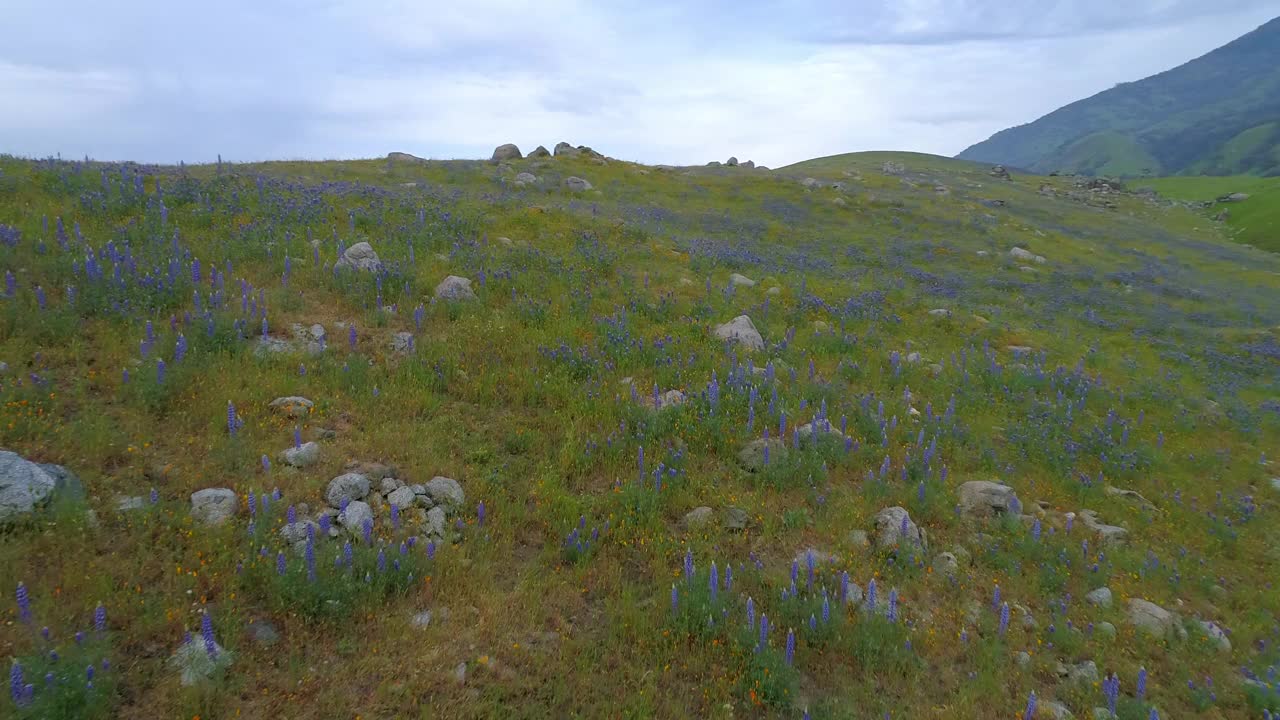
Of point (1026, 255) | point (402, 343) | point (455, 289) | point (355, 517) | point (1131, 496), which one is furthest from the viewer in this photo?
point (1026, 255)

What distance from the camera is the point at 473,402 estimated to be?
7.40m

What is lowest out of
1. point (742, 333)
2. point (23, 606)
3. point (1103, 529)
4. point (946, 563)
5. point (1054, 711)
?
point (1054, 711)

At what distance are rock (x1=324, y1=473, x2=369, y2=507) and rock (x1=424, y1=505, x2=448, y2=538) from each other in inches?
23.5

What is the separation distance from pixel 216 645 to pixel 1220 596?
29.2 ft

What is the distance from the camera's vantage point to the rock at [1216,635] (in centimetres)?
535

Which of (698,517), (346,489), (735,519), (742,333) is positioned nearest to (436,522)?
(346,489)

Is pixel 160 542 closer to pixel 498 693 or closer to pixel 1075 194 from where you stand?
pixel 498 693

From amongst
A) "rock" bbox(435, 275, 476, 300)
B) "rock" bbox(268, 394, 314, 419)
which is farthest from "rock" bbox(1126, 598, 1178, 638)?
"rock" bbox(435, 275, 476, 300)

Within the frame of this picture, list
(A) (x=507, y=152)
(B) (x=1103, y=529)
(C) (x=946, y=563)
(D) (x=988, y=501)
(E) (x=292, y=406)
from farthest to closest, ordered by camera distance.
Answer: (A) (x=507, y=152) < (B) (x=1103, y=529) < (D) (x=988, y=501) < (E) (x=292, y=406) < (C) (x=946, y=563)

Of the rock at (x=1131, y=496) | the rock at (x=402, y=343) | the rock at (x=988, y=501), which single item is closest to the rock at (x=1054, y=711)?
the rock at (x=988, y=501)

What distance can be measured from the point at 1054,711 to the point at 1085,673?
0.63 meters

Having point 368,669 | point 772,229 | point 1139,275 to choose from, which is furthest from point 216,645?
point 1139,275

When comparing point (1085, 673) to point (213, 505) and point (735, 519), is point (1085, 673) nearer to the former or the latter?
point (735, 519)

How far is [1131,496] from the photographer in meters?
7.73
